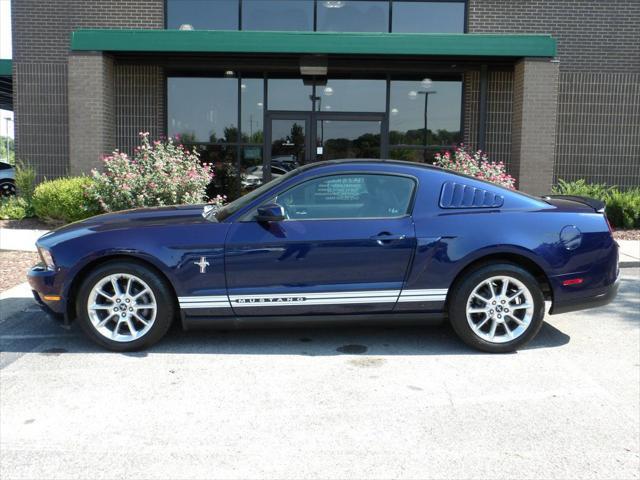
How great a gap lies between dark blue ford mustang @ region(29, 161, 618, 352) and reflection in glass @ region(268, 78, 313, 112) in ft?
30.0

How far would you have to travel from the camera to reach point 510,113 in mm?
14086

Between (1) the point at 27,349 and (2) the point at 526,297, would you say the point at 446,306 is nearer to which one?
(2) the point at 526,297

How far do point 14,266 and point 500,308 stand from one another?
22.2 ft

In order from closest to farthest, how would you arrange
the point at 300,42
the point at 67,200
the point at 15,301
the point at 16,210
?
the point at 15,301, the point at 67,200, the point at 300,42, the point at 16,210

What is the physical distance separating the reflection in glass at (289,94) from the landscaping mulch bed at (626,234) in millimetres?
7032

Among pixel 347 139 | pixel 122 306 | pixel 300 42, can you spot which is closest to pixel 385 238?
pixel 122 306

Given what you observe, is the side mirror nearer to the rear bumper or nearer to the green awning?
the rear bumper

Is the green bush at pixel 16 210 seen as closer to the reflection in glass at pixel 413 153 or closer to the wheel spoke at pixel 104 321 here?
the reflection in glass at pixel 413 153

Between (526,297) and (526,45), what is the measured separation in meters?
9.24

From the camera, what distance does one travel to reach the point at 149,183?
→ 1102 cm

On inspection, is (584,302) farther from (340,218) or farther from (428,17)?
(428,17)

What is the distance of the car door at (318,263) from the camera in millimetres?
4926

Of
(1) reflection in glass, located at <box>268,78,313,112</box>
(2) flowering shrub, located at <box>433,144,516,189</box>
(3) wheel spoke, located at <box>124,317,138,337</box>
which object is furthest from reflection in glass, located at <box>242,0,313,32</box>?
(3) wheel spoke, located at <box>124,317,138,337</box>

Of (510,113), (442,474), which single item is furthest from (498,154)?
(442,474)
